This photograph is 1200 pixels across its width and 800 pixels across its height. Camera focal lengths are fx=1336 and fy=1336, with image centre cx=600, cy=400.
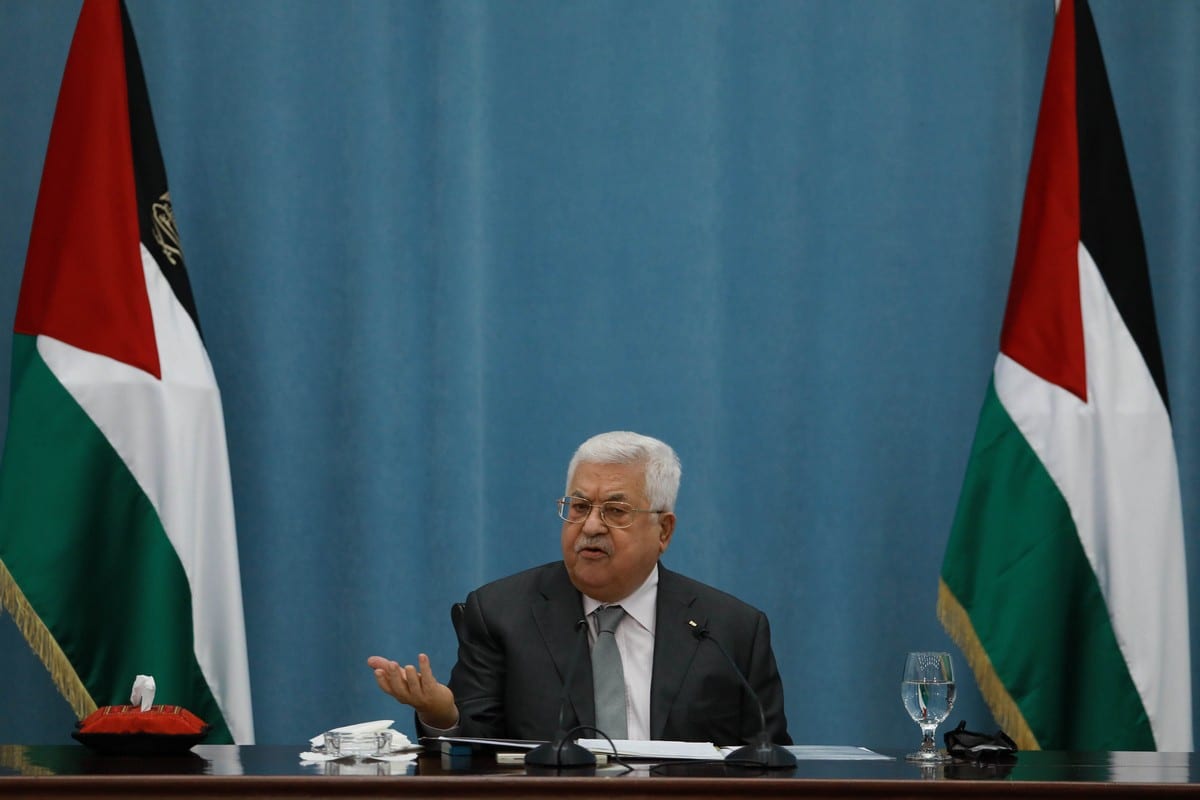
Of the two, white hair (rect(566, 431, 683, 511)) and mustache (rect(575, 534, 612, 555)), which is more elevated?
white hair (rect(566, 431, 683, 511))

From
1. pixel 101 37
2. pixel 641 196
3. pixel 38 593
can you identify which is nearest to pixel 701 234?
pixel 641 196

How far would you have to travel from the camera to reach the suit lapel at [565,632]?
9.65 ft

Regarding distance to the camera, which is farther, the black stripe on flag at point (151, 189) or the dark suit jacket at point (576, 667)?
the black stripe on flag at point (151, 189)

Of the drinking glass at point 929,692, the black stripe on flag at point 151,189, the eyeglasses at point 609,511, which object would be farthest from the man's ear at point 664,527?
the black stripe on flag at point 151,189

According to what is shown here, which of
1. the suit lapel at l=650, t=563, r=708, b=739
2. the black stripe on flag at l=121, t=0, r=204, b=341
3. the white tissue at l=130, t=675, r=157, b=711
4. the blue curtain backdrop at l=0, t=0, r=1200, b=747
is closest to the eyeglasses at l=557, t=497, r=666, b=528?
the suit lapel at l=650, t=563, r=708, b=739

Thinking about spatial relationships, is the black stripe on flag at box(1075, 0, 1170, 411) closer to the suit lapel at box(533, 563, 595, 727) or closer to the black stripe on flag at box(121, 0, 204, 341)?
the suit lapel at box(533, 563, 595, 727)

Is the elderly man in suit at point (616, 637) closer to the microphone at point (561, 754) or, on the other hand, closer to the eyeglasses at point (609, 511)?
the eyeglasses at point (609, 511)

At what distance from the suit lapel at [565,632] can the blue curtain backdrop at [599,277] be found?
1.09 metres

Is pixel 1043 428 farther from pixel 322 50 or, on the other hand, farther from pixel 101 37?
pixel 101 37

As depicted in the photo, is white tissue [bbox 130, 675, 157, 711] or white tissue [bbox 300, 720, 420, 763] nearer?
white tissue [bbox 300, 720, 420, 763]

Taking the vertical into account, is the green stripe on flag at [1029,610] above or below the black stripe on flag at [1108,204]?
below

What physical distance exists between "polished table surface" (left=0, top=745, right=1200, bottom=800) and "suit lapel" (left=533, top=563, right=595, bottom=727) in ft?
2.19

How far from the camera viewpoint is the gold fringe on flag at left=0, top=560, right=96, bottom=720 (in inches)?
141

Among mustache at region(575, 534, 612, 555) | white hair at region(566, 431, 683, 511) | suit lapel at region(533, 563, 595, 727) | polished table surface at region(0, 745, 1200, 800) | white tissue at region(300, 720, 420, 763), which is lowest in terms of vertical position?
polished table surface at region(0, 745, 1200, 800)
